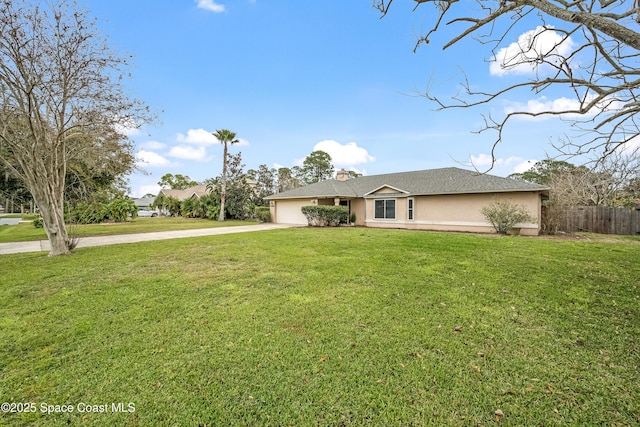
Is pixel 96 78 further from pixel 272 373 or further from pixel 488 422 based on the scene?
pixel 488 422

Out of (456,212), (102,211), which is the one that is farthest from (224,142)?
(456,212)

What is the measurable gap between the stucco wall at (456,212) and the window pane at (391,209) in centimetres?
22

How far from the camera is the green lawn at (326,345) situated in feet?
7.45

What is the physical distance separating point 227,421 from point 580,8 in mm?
5877

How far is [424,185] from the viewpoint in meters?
17.0

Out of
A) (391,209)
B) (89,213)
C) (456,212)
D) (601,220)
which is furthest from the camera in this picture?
(89,213)

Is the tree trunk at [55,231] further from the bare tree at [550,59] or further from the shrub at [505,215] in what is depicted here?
the shrub at [505,215]

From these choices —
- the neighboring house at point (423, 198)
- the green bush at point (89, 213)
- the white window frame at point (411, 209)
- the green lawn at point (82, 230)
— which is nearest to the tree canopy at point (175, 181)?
the green bush at point (89, 213)

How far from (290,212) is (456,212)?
12.4 metres

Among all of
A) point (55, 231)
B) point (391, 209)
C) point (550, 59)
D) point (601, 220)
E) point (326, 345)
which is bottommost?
point (326, 345)

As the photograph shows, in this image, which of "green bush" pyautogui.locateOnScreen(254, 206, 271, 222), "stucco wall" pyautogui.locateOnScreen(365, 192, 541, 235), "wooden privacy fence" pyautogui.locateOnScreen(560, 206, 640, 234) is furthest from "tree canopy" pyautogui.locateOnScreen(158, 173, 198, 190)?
"wooden privacy fence" pyautogui.locateOnScreen(560, 206, 640, 234)

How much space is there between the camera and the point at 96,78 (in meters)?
8.37

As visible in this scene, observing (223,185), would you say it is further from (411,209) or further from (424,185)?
(424,185)

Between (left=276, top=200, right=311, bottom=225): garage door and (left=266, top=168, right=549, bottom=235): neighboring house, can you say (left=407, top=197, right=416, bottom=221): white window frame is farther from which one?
(left=276, top=200, right=311, bottom=225): garage door
